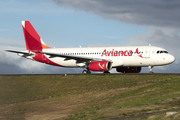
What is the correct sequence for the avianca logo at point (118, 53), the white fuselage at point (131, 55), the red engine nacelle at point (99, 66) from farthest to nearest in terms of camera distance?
1. the avianca logo at point (118, 53)
2. the white fuselage at point (131, 55)
3. the red engine nacelle at point (99, 66)

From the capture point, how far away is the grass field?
19.1m

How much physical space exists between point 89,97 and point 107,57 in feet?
49.9

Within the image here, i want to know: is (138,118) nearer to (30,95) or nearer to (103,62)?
(30,95)

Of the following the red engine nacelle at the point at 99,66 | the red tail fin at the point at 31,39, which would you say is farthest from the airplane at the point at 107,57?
the red tail fin at the point at 31,39

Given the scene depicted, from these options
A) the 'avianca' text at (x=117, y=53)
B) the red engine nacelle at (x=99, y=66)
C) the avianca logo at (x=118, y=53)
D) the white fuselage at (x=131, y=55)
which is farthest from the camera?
the 'avianca' text at (x=117, y=53)

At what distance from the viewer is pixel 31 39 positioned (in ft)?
162

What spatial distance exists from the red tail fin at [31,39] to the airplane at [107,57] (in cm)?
111

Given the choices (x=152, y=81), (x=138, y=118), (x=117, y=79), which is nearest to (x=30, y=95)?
(x=117, y=79)

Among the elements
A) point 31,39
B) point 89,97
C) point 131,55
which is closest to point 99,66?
point 131,55

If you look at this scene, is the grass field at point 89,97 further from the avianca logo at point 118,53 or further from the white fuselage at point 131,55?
the avianca logo at point 118,53

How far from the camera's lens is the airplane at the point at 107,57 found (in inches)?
1523

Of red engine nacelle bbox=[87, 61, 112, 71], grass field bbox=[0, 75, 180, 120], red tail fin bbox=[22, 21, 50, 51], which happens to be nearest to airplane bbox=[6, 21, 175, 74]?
red engine nacelle bbox=[87, 61, 112, 71]

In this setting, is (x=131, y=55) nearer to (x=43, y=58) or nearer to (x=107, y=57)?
(x=107, y=57)

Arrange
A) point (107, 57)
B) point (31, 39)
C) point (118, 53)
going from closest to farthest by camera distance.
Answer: point (118, 53)
point (107, 57)
point (31, 39)
